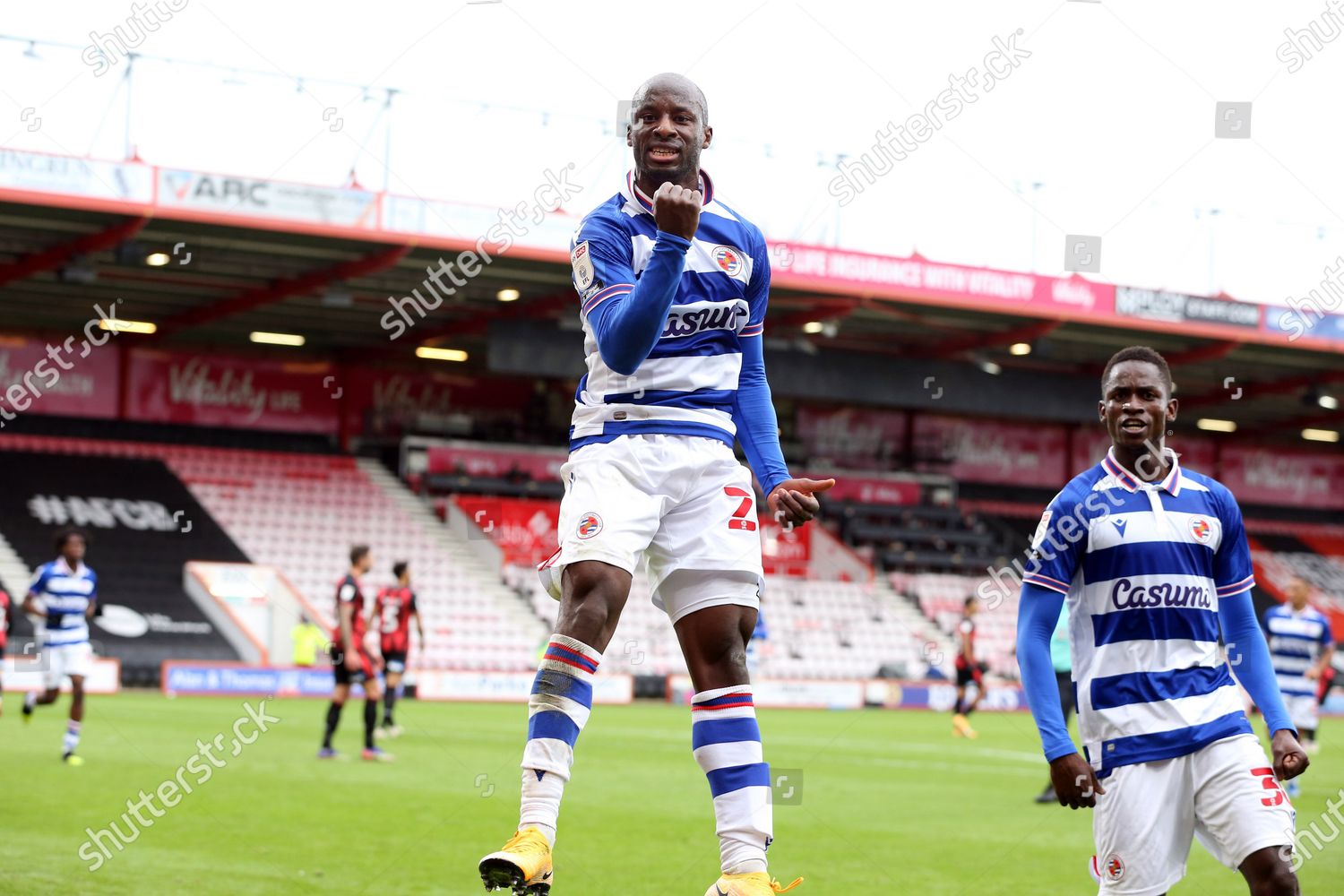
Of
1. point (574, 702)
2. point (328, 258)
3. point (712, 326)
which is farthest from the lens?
point (328, 258)

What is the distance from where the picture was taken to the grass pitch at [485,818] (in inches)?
299

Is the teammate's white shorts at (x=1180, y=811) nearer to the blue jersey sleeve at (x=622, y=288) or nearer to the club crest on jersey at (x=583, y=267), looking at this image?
the blue jersey sleeve at (x=622, y=288)

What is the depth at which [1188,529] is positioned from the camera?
5035 mm

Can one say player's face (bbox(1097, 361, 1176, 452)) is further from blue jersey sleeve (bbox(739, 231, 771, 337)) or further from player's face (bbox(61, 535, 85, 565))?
player's face (bbox(61, 535, 85, 565))

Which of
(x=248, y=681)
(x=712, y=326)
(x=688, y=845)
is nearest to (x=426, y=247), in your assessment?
(x=248, y=681)

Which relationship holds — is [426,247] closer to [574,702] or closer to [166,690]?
[166,690]

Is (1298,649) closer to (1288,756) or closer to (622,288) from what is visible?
(1288,756)

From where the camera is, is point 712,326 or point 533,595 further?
point 533,595

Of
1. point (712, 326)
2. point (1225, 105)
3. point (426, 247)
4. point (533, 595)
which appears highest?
point (426, 247)

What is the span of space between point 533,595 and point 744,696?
28214 mm

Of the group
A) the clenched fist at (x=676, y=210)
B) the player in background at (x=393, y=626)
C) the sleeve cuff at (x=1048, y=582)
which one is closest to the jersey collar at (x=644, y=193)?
the clenched fist at (x=676, y=210)

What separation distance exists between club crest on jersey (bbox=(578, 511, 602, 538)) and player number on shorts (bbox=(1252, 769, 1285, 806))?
213cm

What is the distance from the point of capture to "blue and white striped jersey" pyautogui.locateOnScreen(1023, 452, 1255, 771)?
4.88 meters

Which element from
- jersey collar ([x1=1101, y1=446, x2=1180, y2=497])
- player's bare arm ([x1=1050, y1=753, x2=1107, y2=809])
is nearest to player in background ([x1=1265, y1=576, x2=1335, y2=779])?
jersey collar ([x1=1101, y1=446, x2=1180, y2=497])
